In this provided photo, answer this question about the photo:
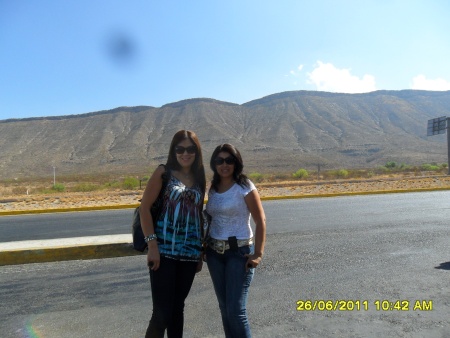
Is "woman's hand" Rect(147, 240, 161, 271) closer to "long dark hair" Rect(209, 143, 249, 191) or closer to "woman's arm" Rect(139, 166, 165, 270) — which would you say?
"woman's arm" Rect(139, 166, 165, 270)

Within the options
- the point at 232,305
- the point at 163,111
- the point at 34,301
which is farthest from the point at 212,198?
the point at 163,111

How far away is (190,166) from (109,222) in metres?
9.00

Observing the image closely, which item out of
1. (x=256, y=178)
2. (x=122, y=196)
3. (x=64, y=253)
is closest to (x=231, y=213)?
(x=64, y=253)

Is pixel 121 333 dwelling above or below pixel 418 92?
below

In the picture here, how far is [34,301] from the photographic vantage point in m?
4.61

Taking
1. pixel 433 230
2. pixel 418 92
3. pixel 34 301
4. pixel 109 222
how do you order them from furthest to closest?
pixel 418 92 < pixel 109 222 < pixel 433 230 < pixel 34 301

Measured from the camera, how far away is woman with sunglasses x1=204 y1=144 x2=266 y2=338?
293cm

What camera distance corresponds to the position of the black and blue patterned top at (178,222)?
285 cm

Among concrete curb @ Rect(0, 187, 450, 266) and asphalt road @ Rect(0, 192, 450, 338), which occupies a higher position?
concrete curb @ Rect(0, 187, 450, 266)

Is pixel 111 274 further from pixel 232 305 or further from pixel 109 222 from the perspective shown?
pixel 109 222

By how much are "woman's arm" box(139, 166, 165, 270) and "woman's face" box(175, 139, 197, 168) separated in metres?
0.18
